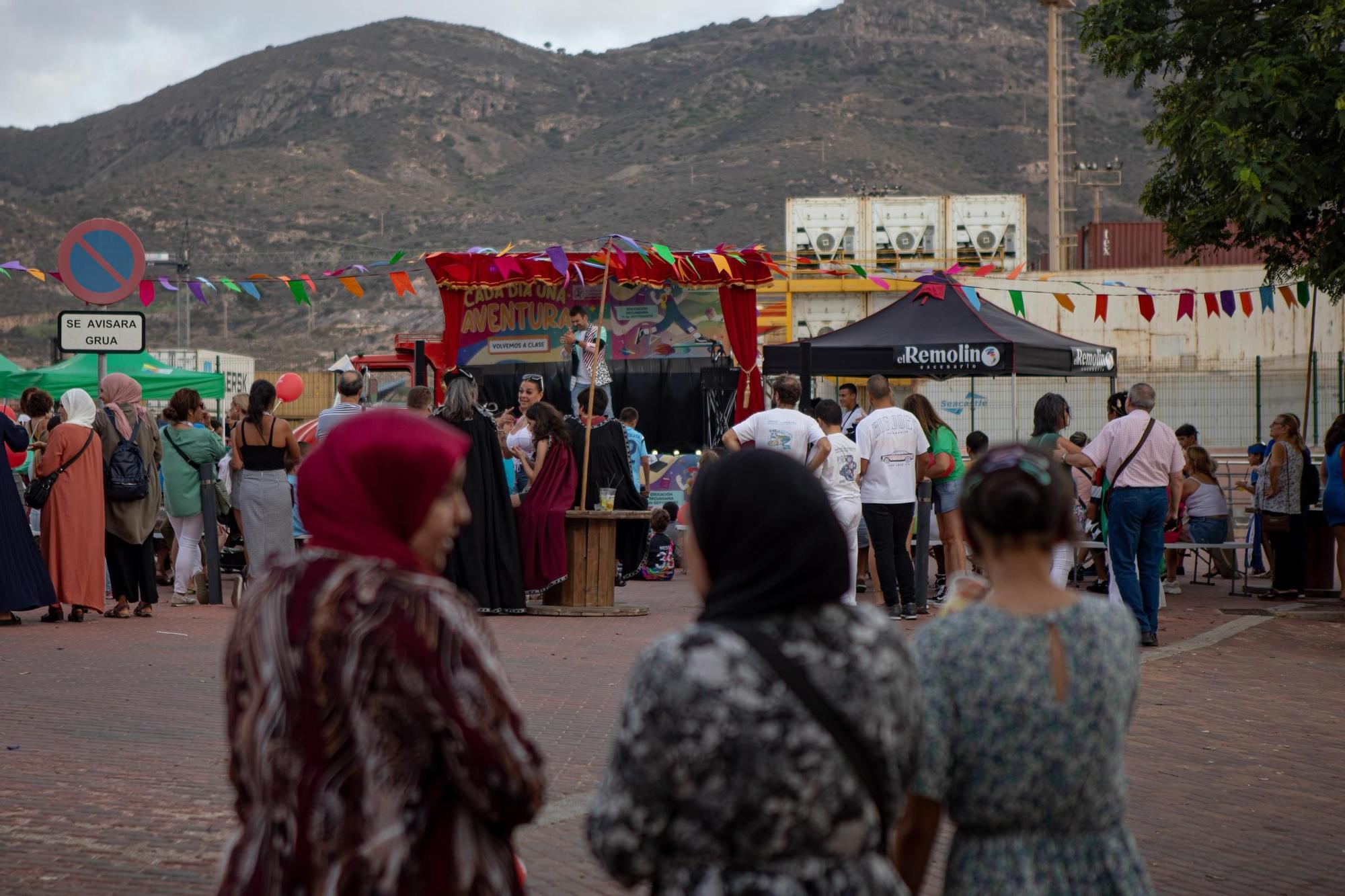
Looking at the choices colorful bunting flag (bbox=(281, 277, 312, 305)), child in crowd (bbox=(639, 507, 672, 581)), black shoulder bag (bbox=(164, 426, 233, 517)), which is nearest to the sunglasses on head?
black shoulder bag (bbox=(164, 426, 233, 517))

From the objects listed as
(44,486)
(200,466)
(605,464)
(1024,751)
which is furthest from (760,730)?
(200,466)

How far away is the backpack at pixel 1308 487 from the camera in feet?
47.9

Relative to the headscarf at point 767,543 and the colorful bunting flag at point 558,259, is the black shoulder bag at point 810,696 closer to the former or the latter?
the headscarf at point 767,543

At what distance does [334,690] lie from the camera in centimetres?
245

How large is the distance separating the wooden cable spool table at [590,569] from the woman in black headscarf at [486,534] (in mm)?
414

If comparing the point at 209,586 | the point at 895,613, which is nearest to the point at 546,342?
the point at 209,586

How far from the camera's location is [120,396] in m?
12.2

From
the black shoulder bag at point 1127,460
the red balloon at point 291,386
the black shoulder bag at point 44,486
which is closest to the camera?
the black shoulder bag at point 1127,460

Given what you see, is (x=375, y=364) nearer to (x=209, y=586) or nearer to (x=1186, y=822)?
(x=209, y=586)

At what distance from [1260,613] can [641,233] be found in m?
67.0

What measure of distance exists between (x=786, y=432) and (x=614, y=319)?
8.87 m

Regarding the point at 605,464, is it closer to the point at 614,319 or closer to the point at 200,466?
the point at 200,466

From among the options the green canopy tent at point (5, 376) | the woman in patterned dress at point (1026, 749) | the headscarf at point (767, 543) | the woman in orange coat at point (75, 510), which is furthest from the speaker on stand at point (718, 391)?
the headscarf at point (767, 543)

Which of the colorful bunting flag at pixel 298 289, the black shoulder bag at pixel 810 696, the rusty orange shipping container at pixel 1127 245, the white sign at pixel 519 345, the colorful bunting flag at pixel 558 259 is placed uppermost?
the rusty orange shipping container at pixel 1127 245
